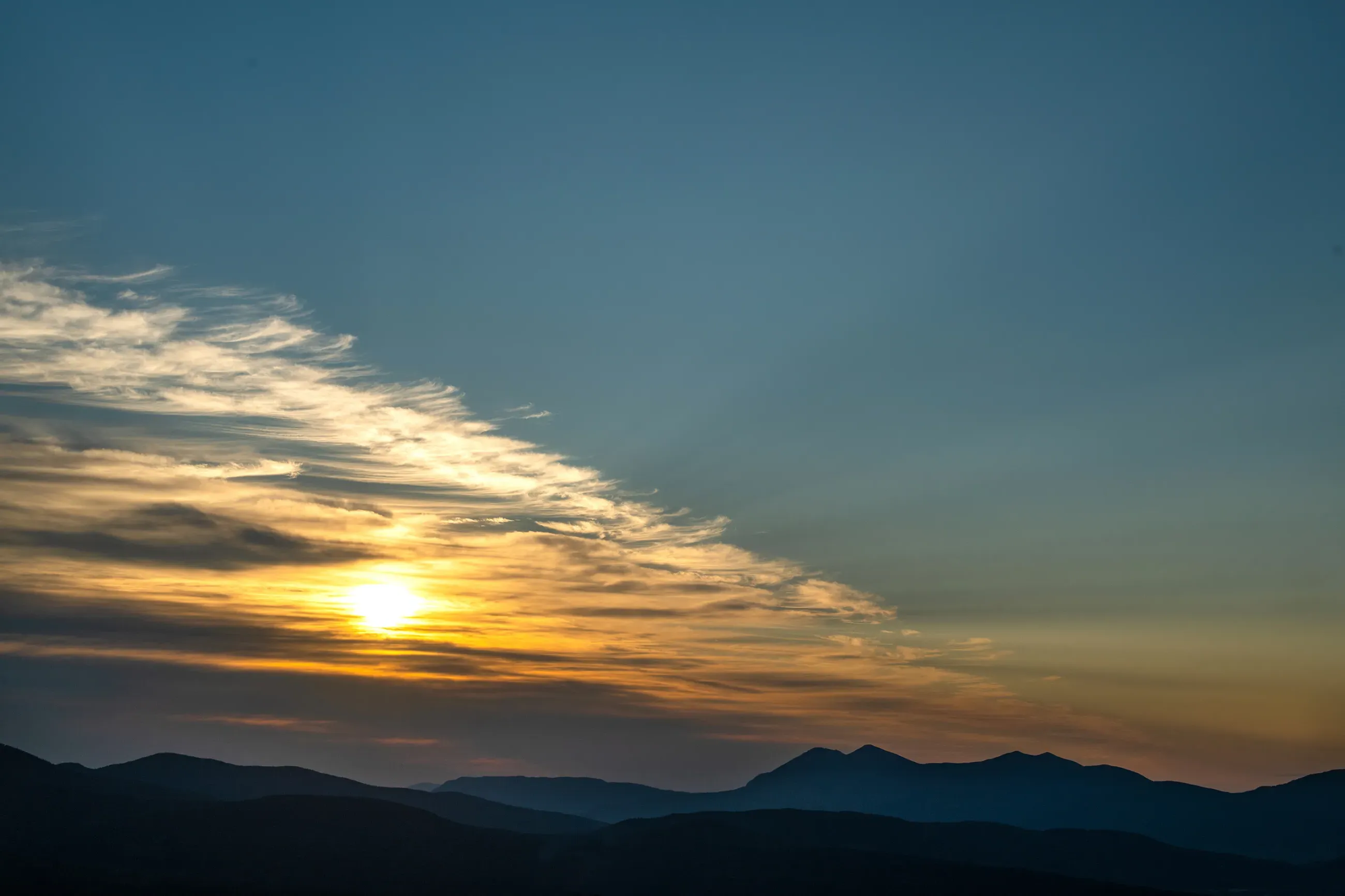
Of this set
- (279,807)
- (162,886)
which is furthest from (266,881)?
(279,807)

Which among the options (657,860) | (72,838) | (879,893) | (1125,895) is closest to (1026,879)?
(1125,895)

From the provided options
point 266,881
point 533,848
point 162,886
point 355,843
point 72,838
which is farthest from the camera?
point 533,848

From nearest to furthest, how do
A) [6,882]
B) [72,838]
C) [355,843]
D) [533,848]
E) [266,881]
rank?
1. [6,882]
2. [266,881]
3. [72,838]
4. [355,843]
5. [533,848]

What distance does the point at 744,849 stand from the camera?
166250mm

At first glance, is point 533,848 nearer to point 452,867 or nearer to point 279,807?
point 452,867

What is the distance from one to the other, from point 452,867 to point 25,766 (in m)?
75.0

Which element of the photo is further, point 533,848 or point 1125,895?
point 533,848

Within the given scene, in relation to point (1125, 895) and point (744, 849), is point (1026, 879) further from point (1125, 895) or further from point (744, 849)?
point (744, 849)

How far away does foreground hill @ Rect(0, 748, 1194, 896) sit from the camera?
139 m

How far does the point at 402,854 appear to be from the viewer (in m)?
152

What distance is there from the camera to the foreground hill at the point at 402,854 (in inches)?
5472

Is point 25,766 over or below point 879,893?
over

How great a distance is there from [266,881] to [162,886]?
1827 centimetres

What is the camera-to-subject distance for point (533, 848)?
164625 mm
